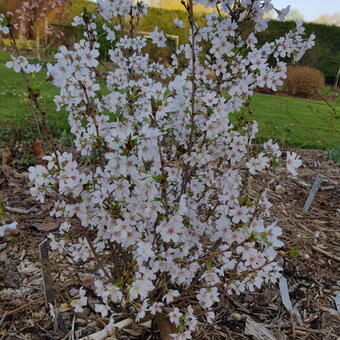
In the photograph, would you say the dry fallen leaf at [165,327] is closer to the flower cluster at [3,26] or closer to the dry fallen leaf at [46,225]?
the dry fallen leaf at [46,225]

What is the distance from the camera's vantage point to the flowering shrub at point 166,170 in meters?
1.39

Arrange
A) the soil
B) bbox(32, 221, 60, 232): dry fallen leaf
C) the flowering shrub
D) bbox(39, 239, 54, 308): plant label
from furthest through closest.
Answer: bbox(32, 221, 60, 232): dry fallen leaf < the soil < bbox(39, 239, 54, 308): plant label < the flowering shrub

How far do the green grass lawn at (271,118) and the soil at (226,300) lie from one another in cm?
115

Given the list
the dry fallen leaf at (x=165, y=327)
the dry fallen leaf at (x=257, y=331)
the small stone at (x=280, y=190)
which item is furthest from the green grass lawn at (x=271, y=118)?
the dry fallen leaf at (x=165, y=327)

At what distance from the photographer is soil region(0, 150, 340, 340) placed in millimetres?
1898

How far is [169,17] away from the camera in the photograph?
17203mm

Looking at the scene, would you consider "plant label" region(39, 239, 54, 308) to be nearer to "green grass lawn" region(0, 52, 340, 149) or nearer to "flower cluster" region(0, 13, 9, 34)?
"flower cluster" region(0, 13, 9, 34)

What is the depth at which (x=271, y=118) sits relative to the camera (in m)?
7.21

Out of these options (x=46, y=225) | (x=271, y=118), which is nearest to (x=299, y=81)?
(x=271, y=118)

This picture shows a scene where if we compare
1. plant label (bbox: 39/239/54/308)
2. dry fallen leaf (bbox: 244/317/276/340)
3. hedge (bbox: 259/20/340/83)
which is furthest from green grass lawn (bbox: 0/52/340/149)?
hedge (bbox: 259/20/340/83)

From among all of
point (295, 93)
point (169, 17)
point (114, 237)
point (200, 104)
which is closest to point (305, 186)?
point (200, 104)

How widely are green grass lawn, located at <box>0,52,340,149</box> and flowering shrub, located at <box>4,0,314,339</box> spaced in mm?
1994

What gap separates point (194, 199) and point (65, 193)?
0.73m

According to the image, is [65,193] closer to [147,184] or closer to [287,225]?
[147,184]
